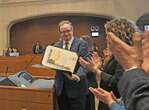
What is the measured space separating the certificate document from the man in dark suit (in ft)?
0.43

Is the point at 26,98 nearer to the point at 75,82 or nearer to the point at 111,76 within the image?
the point at 75,82

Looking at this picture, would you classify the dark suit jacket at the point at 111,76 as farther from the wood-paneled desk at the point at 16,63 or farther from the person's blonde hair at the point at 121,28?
the wood-paneled desk at the point at 16,63

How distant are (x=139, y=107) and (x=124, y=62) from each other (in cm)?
20

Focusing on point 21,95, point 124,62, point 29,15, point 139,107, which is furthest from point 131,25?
point 29,15

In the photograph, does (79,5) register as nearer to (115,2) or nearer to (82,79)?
(115,2)

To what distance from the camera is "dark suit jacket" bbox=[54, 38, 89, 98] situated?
3706 millimetres

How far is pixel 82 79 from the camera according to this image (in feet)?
12.2

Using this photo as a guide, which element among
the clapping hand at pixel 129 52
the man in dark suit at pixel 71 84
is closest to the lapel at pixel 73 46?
the man in dark suit at pixel 71 84

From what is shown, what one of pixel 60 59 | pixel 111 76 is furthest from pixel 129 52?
pixel 60 59

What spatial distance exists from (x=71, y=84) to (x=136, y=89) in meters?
2.98

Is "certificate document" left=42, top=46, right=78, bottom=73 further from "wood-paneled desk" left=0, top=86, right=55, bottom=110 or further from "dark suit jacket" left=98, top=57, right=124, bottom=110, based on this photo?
"dark suit jacket" left=98, top=57, right=124, bottom=110

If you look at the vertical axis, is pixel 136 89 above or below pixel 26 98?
above

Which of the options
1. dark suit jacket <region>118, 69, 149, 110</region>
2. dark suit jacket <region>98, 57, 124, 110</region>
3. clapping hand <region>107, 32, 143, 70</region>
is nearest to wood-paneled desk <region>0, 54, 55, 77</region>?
dark suit jacket <region>98, 57, 124, 110</region>

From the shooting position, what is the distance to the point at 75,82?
3.70 m
